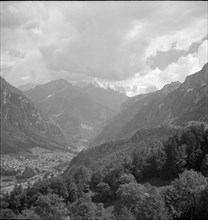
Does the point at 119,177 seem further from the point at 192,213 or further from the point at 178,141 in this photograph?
the point at 192,213

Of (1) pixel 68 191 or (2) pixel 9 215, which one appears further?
(1) pixel 68 191

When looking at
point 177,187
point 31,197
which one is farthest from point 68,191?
point 177,187

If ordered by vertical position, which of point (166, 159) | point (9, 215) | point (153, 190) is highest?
point (166, 159)

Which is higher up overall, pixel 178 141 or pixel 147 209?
pixel 178 141

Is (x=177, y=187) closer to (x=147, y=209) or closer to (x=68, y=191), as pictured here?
(x=147, y=209)

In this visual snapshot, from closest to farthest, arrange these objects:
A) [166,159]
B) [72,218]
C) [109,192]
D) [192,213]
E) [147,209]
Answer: [147,209], [192,213], [72,218], [109,192], [166,159]

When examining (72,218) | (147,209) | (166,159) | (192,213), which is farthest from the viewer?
(166,159)
